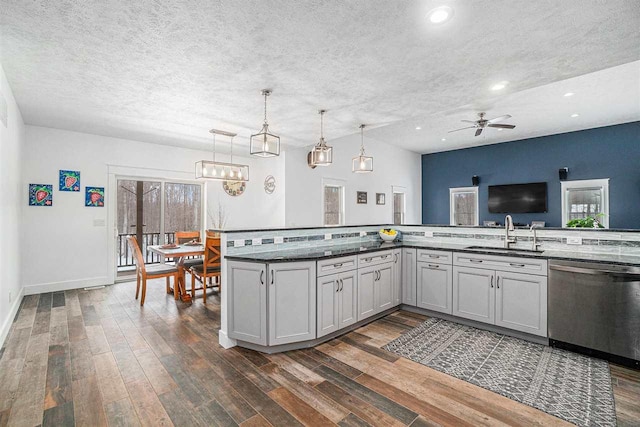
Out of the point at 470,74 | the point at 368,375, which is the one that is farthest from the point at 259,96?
the point at 368,375

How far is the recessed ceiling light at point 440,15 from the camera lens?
2.07 m

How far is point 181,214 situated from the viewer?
7020 mm

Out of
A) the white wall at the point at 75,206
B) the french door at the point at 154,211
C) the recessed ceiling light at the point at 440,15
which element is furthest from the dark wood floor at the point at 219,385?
the french door at the point at 154,211

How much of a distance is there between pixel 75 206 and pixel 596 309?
7375mm

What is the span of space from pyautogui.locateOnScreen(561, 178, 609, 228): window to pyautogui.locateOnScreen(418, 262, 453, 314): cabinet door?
559 centimetres

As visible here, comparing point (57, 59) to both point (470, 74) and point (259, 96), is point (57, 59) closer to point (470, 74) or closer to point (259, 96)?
point (259, 96)

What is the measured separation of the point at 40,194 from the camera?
5.00 m

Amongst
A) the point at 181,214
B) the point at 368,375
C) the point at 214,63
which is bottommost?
the point at 368,375

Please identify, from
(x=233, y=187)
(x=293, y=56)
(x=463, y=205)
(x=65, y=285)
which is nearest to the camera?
(x=293, y=56)

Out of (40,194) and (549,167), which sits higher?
(549,167)

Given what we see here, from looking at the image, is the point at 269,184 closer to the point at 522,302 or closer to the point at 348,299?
the point at 348,299

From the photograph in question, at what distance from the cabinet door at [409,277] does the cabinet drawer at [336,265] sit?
1.01 meters

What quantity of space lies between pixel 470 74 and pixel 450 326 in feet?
9.19

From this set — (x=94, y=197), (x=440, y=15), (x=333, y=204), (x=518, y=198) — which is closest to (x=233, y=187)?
(x=333, y=204)
